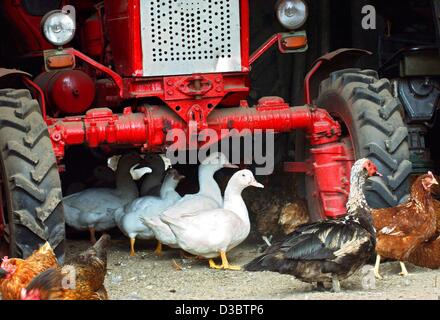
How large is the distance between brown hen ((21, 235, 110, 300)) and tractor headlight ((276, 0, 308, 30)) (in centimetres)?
250

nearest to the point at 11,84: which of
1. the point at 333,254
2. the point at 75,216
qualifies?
the point at 75,216

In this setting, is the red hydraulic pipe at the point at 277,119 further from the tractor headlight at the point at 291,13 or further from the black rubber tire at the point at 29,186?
the black rubber tire at the point at 29,186

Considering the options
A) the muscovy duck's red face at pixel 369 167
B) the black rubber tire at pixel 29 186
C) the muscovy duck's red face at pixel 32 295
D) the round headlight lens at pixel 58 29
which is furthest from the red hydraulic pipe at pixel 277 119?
→ the muscovy duck's red face at pixel 32 295

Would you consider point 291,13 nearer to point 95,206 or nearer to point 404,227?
point 404,227

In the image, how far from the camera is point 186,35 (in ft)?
26.4

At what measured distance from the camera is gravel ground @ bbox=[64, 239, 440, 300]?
6801 millimetres

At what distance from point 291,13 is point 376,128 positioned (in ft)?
3.57

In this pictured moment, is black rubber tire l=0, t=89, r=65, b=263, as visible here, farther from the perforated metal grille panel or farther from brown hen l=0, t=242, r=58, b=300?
the perforated metal grille panel

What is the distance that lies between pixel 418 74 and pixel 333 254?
3.09 meters

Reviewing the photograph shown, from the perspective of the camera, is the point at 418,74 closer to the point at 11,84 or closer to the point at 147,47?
the point at 147,47

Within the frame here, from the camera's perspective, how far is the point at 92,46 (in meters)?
9.25

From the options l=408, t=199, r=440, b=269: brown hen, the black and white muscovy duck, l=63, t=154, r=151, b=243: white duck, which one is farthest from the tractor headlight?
l=63, t=154, r=151, b=243: white duck

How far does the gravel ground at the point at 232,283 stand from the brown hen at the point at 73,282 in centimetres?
43

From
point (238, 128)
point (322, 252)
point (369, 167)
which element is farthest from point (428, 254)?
point (238, 128)
